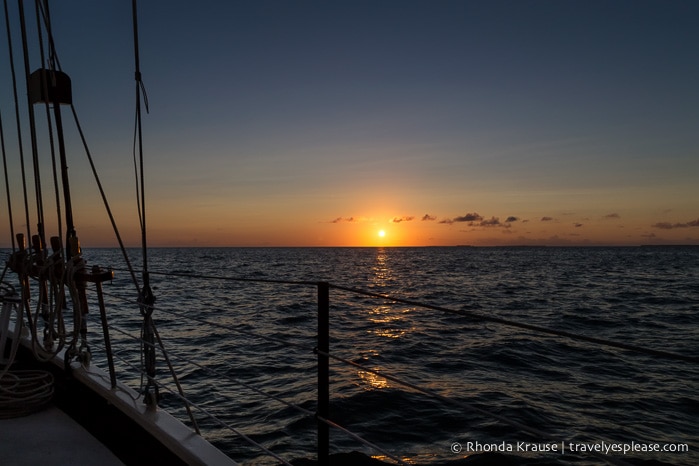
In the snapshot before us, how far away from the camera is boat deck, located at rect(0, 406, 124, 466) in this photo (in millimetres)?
2717

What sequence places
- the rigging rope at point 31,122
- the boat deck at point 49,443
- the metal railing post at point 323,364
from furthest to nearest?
1. the rigging rope at point 31,122
2. the boat deck at point 49,443
3. the metal railing post at point 323,364

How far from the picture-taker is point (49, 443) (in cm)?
292

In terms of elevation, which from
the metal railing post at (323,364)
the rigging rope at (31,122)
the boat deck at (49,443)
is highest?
the rigging rope at (31,122)

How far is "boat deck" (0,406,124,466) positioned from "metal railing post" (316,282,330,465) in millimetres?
1307

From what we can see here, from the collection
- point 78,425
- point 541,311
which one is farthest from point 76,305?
point 541,311

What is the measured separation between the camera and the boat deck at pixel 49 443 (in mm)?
2717

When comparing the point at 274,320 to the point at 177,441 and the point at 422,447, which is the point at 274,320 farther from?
the point at 177,441

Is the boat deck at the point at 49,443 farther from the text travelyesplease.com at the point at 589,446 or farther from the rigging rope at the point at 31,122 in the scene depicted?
the text travelyesplease.com at the point at 589,446

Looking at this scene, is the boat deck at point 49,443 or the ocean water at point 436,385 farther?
the ocean water at point 436,385

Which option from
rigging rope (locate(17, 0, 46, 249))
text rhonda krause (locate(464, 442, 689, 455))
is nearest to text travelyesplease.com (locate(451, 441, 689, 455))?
text rhonda krause (locate(464, 442, 689, 455))

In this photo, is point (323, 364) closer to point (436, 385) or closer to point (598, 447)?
point (598, 447)

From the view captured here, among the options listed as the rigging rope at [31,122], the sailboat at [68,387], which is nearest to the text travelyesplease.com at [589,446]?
the sailboat at [68,387]

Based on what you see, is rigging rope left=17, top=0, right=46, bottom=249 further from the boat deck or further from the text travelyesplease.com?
the text travelyesplease.com

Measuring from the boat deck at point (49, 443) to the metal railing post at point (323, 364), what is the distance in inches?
51.5
